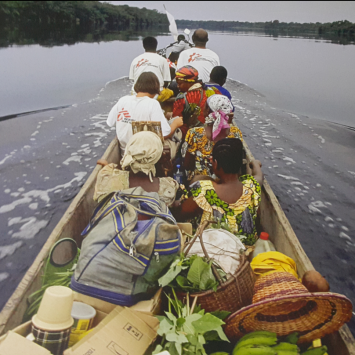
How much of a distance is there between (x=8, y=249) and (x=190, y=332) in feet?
10.8

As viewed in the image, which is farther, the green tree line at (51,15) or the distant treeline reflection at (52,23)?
the green tree line at (51,15)

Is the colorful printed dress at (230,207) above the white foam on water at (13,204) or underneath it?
above

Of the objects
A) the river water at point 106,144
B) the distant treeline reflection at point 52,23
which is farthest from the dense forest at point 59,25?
the river water at point 106,144

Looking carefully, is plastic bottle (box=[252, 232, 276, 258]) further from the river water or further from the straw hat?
the river water

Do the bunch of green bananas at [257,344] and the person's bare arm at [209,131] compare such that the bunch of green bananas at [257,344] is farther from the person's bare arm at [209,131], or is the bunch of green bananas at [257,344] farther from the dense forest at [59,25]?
the dense forest at [59,25]

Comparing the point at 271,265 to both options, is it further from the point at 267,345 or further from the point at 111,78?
the point at 111,78

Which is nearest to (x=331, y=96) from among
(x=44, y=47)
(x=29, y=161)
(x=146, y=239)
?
(x=29, y=161)

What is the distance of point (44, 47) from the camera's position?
76.3 ft

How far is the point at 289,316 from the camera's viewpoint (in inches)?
65.4

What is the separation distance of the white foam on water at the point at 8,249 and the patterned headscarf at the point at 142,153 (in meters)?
2.55

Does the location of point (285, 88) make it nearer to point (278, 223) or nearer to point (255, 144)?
point (255, 144)

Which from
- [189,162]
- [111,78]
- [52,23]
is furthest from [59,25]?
[189,162]

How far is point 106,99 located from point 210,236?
33.0 feet

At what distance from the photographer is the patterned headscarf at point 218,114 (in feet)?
9.82
